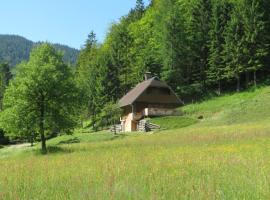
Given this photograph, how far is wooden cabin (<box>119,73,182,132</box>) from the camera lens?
213 ft

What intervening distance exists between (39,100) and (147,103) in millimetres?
31284

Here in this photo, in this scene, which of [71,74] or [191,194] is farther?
[71,74]

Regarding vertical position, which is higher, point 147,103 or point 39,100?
point 147,103

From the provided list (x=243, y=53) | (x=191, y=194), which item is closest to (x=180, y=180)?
(x=191, y=194)

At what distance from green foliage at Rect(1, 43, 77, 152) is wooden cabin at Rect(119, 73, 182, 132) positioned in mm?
26321

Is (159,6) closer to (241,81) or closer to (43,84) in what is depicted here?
(241,81)

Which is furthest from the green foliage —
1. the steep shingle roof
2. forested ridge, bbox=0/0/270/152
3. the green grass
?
the steep shingle roof

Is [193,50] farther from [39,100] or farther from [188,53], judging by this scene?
[39,100]

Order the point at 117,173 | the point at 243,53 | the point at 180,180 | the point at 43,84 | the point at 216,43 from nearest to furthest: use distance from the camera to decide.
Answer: the point at 180,180 < the point at 117,173 < the point at 43,84 < the point at 243,53 < the point at 216,43

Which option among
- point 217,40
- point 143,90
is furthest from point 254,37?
point 143,90

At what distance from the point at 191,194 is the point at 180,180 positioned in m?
2.27

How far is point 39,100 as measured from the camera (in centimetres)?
3772

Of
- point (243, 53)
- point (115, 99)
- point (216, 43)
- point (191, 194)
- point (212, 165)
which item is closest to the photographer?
point (191, 194)

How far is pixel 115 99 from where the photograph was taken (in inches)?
3278
